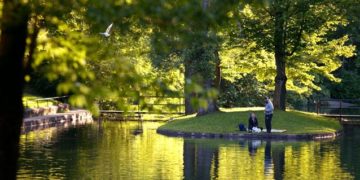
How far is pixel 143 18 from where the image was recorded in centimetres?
558

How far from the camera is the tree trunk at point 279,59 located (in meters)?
38.0

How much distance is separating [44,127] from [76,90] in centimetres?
3389

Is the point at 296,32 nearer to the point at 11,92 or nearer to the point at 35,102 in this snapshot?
the point at 35,102

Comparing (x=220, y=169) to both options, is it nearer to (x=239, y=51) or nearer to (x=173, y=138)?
(x=173, y=138)

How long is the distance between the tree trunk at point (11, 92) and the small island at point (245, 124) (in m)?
26.3

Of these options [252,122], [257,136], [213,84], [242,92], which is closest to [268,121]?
[257,136]

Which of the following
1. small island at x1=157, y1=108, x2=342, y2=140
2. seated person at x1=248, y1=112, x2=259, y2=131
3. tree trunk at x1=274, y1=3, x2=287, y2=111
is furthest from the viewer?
tree trunk at x1=274, y1=3, x2=287, y2=111

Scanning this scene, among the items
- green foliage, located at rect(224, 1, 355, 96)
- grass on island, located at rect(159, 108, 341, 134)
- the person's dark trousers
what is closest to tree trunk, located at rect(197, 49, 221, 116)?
grass on island, located at rect(159, 108, 341, 134)

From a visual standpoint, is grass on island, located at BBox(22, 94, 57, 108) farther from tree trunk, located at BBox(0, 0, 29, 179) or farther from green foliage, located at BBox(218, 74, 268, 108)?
tree trunk, located at BBox(0, 0, 29, 179)

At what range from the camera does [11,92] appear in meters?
5.73

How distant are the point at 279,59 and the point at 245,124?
6.43 metres

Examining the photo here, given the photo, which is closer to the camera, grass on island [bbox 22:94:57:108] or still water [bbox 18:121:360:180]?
still water [bbox 18:121:360:180]

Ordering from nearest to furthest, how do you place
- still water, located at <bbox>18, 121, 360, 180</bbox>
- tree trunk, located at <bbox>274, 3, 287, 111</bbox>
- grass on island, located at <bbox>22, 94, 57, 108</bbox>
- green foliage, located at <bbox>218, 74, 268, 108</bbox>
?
still water, located at <bbox>18, 121, 360, 180</bbox> < tree trunk, located at <bbox>274, 3, 287, 111</bbox> < grass on island, located at <bbox>22, 94, 57, 108</bbox> < green foliage, located at <bbox>218, 74, 268, 108</bbox>

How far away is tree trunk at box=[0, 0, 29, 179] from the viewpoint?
5.67m
